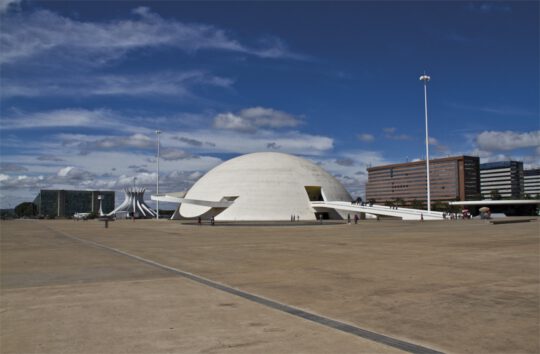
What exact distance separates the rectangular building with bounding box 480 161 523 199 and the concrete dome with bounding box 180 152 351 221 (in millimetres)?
116915

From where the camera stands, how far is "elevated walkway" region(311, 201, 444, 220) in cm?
5534

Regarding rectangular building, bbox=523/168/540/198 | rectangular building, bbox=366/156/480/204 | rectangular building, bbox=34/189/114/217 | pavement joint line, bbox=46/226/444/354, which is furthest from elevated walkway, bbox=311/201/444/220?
rectangular building, bbox=523/168/540/198

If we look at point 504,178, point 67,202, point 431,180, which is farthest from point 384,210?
point 67,202

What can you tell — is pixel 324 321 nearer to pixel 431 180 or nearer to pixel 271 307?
pixel 271 307

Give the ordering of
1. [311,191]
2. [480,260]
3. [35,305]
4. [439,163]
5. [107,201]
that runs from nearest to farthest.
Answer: [35,305]
[480,260]
[311,191]
[439,163]
[107,201]

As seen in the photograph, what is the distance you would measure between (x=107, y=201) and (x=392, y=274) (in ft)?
648

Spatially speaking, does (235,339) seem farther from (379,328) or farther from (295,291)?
(295,291)

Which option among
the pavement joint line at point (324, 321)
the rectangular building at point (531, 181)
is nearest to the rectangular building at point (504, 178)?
the rectangular building at point (531, 181)

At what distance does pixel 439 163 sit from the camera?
158 metres

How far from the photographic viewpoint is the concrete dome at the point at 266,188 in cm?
6391

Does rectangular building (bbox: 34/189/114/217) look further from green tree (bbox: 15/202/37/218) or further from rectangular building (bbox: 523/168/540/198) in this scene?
rectangular building (bbox: 523/168/540/198)

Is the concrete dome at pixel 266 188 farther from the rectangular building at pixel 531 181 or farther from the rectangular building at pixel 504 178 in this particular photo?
the rectangular building at pixel 531 181

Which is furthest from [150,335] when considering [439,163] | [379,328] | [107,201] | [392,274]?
[107,201]

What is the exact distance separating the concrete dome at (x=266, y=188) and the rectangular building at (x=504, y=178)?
116915 millimetres
